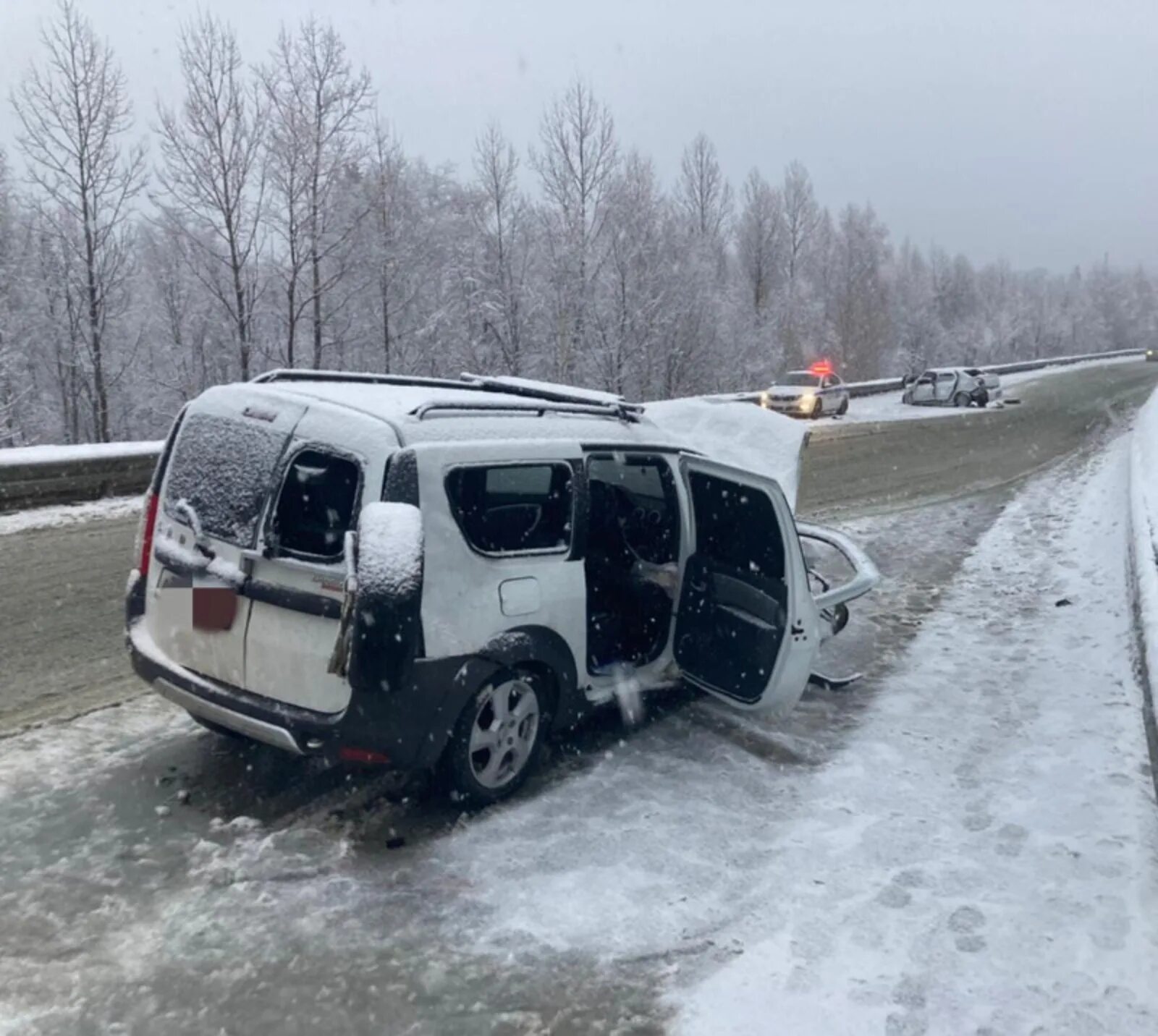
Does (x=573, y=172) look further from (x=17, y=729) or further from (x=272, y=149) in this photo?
(x=17, y=729)

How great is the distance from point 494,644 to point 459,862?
898mm

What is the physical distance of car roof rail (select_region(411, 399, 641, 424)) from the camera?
4.34 meters

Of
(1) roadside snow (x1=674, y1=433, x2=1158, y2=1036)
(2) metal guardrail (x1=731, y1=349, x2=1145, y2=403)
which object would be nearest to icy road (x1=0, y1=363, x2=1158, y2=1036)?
(1) roadside snow (x1=674, y1=433, x2=1158, y2=1036)

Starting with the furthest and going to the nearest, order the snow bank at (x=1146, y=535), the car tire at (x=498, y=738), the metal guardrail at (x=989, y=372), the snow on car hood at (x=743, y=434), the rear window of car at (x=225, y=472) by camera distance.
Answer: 1. the metal guardrail at (x=989, y=372)
2. the snow bank at (x=1146, y=535)
3. the snow on car hood at (x=743, y=434)
4. the car tire at (x=498, y=738)
5. the rear window of car at (x=225, y=472)

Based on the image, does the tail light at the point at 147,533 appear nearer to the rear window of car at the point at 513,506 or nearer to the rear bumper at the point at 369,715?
the rear bumper at the point at 369,715

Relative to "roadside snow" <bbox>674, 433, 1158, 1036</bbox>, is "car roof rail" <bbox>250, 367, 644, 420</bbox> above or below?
above

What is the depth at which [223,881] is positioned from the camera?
392 cm

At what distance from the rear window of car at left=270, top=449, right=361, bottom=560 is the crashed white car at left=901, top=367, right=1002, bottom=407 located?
105ft

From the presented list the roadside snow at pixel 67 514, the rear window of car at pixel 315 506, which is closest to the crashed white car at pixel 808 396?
the roadside snow at pixel 67 514

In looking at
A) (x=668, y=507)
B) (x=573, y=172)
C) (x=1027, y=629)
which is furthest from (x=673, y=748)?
(x=573, y=172)

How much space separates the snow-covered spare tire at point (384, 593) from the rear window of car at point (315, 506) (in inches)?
9.8

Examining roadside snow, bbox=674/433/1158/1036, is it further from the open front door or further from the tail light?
the tail light

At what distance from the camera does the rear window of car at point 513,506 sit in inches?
170

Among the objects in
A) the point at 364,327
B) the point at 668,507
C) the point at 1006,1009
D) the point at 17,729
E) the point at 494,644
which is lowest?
the point at 1006,1009
